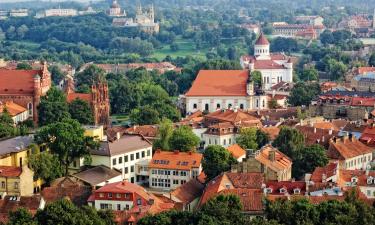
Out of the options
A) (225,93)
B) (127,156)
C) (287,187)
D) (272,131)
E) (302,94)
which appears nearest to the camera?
(287,187)

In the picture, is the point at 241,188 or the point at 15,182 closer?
the point at 241,188

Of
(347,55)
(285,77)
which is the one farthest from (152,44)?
(285,77)

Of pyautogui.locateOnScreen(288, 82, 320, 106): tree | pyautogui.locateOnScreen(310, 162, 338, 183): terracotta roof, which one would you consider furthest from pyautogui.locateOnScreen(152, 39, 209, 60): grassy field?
pyautogui.locateOnScreen(310, 162, 338, 183): terracotta roof

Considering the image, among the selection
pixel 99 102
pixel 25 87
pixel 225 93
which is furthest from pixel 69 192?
pixel 225 93

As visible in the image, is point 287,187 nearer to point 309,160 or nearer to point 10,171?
point 309,160

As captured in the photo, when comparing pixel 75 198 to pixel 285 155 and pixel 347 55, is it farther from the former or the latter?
pixel 347 55

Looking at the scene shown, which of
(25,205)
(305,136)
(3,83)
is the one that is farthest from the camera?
(3,83)
